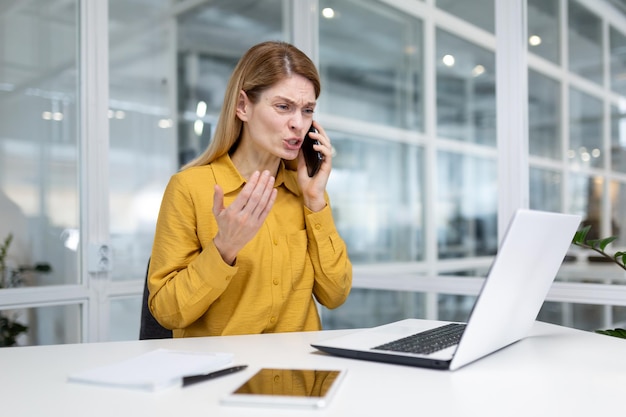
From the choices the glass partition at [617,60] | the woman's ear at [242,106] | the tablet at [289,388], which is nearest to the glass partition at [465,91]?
the glass partition at [617,60]

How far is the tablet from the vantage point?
0.85 meters

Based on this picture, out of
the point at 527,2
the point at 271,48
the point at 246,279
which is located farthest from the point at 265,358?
the point at 527,2

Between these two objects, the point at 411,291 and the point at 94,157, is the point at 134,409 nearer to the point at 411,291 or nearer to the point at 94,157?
the point at 94,157

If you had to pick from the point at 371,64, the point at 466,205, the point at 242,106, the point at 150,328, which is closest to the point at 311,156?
the point at 242,106

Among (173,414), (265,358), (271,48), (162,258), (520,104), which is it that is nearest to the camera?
(173,414)

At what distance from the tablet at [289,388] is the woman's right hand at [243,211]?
1.53 ft

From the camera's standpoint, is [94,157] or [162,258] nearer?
[162,258]

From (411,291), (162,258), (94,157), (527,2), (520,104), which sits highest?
(527,2)

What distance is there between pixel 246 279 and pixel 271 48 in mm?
684

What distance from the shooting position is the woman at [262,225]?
5.55 feet

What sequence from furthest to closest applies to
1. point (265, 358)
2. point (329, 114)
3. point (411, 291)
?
1. point (329, 114)
2. point (411, 291)
3. point (265, 358)

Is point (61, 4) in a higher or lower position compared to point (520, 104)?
higher

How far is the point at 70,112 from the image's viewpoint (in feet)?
9.08

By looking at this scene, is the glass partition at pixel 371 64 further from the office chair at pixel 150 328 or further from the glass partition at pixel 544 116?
the office chair at pixel 150 328
